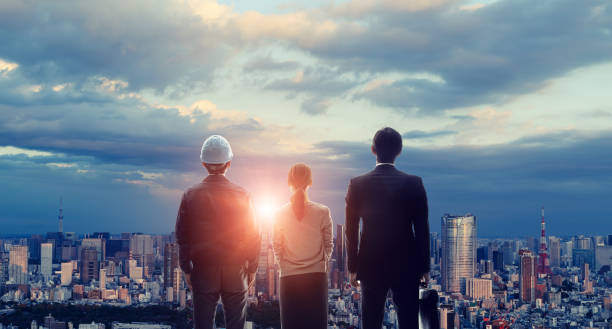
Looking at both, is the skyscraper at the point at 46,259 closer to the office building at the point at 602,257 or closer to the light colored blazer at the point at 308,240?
the light colored blazer at the point at 308,240

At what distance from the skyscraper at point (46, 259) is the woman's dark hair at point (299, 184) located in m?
51.5

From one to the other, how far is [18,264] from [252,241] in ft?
179

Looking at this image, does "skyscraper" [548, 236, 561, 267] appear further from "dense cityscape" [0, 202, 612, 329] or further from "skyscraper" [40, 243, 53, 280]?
"skyscraper" [40, 243, 53, 280]

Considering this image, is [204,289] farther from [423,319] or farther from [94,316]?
[94,316]

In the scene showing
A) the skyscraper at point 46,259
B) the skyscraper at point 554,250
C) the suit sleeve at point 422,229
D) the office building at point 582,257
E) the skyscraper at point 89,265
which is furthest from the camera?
the skyscraper at point 554,250

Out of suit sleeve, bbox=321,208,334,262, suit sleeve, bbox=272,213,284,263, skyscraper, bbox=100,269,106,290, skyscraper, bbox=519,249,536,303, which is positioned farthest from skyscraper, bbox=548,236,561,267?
suit sleeve, bbox=272,213,284,263

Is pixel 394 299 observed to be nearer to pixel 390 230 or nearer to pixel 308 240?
pixel 390 230

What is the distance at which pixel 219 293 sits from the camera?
3.51m

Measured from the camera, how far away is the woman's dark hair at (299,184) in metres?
3.64

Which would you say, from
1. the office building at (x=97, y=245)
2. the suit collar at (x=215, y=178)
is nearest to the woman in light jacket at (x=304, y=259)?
the suit collar at (x=215, y=178)

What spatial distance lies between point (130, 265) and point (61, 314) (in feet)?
58.4

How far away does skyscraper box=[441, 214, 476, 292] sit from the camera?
46.4 metres

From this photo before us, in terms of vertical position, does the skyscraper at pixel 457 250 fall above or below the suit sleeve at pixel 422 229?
below

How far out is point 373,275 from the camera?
346cm
